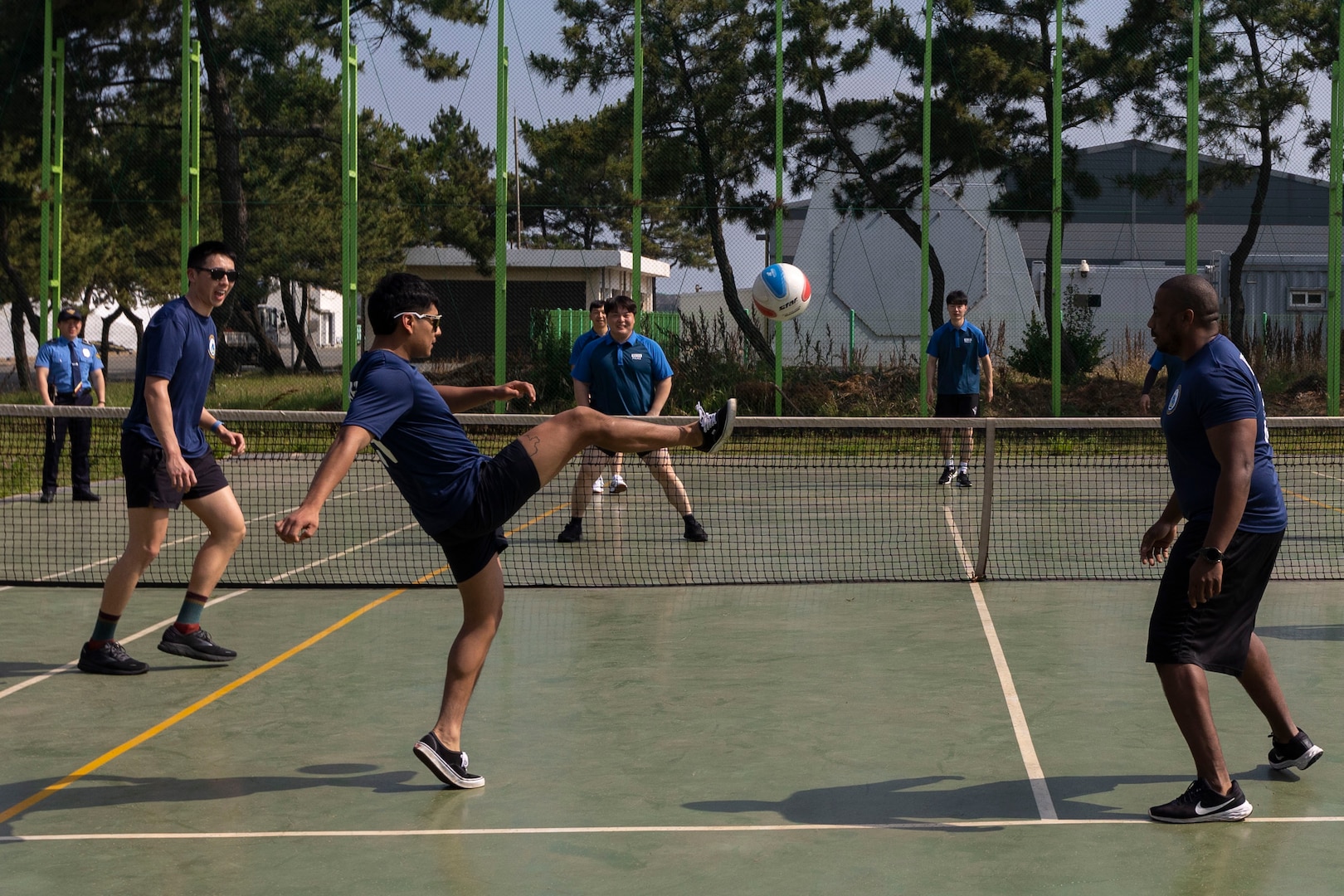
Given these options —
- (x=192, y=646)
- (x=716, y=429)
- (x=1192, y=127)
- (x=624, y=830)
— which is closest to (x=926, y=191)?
(x=1192, y=127)

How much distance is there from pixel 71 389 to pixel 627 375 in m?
6.10

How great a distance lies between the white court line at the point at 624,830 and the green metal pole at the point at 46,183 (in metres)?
18.1

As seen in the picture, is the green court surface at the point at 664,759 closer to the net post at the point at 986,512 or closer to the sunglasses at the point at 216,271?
the net post at the point at 986,512

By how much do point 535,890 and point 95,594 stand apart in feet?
18.7

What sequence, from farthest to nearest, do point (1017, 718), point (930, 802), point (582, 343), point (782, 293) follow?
1. point (782, 293)
2. point (582, 343)
3. point (1017, 718)
4. point (930, 802)

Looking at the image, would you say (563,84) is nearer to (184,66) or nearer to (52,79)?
(184,66)

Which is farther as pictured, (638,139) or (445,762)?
(638,139)

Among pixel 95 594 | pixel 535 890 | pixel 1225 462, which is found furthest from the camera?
pixel 95 594

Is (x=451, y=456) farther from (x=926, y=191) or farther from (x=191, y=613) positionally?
(x=926, y=191)

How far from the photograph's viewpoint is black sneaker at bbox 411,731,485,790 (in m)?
4.68

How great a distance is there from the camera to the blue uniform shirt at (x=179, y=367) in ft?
20.6

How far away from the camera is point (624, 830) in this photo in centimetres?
435

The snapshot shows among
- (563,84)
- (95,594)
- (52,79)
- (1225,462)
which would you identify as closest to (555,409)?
(563,84)

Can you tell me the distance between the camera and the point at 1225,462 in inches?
168
